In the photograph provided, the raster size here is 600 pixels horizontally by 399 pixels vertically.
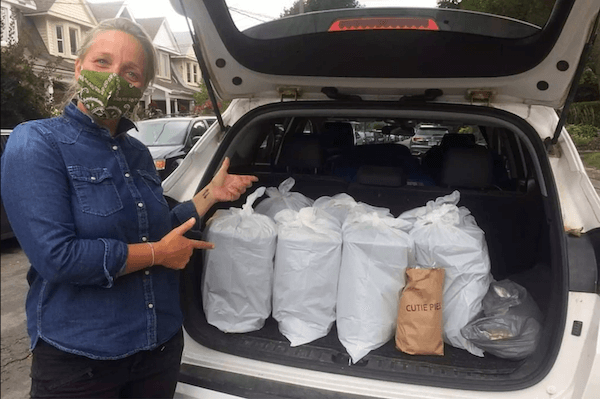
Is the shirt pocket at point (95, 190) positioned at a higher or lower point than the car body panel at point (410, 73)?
lower

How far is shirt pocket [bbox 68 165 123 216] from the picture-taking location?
117 centimetres

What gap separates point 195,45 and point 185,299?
115 cm

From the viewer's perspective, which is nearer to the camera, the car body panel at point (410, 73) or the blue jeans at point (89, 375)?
the blue jeans at point (89, 375)

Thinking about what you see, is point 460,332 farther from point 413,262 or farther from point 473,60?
point 473,60

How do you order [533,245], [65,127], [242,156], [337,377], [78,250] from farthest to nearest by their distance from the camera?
[242,156] < [533,245] < [337,377] < [65,127] < [78,250]

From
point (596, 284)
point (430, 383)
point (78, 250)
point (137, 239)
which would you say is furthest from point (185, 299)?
point (596, 284)

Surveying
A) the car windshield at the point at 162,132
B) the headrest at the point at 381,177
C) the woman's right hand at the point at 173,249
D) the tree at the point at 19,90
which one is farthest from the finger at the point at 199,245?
the car windshield at the point at 162,132

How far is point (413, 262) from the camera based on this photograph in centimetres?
196

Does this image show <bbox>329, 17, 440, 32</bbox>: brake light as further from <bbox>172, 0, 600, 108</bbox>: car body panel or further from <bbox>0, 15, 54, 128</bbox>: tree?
<bbox>0, 15, 54, 128</bbox>: tree

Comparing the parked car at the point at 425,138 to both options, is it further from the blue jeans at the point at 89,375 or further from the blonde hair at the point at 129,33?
the blue jeans at the point at 89,375

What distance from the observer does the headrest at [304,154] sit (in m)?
2.82

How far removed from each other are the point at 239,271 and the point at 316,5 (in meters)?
1.20

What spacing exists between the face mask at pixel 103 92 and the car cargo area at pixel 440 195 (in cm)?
90

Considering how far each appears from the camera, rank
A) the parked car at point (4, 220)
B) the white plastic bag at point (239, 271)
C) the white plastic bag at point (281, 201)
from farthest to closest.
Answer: the white plastic bag at point (281, 201) < the white plastic bag at point (239, 271) < the parked car at point (4, 220)
